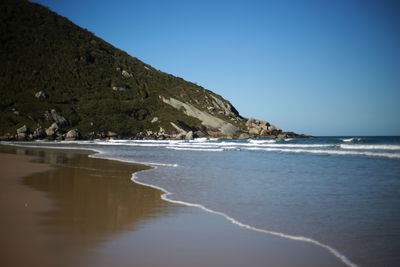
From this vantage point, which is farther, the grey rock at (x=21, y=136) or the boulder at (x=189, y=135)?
the boulder at (x=189, y=135)

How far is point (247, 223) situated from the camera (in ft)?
21.4

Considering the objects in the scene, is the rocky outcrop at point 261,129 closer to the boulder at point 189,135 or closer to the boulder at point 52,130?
the boulder at point 189,135

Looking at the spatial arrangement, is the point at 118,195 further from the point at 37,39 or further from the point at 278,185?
the point at 37,39

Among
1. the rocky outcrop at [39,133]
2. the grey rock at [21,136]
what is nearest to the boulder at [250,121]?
the rocky outcrop at [39,133]

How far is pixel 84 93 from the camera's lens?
3698 inches

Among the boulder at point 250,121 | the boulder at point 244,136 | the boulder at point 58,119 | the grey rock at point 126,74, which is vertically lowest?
the boulder at point 244,136

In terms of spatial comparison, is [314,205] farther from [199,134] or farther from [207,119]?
[207,119]

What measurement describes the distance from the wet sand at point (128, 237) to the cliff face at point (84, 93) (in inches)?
2746

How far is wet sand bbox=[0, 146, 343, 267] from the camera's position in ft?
14.7

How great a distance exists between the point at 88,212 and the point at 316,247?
4.98m

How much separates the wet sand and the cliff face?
229 ft

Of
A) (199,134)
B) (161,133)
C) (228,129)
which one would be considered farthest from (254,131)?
(161,133)

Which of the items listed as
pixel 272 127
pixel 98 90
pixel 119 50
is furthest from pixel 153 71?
pixel 272 127

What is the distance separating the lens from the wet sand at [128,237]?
177 inches
